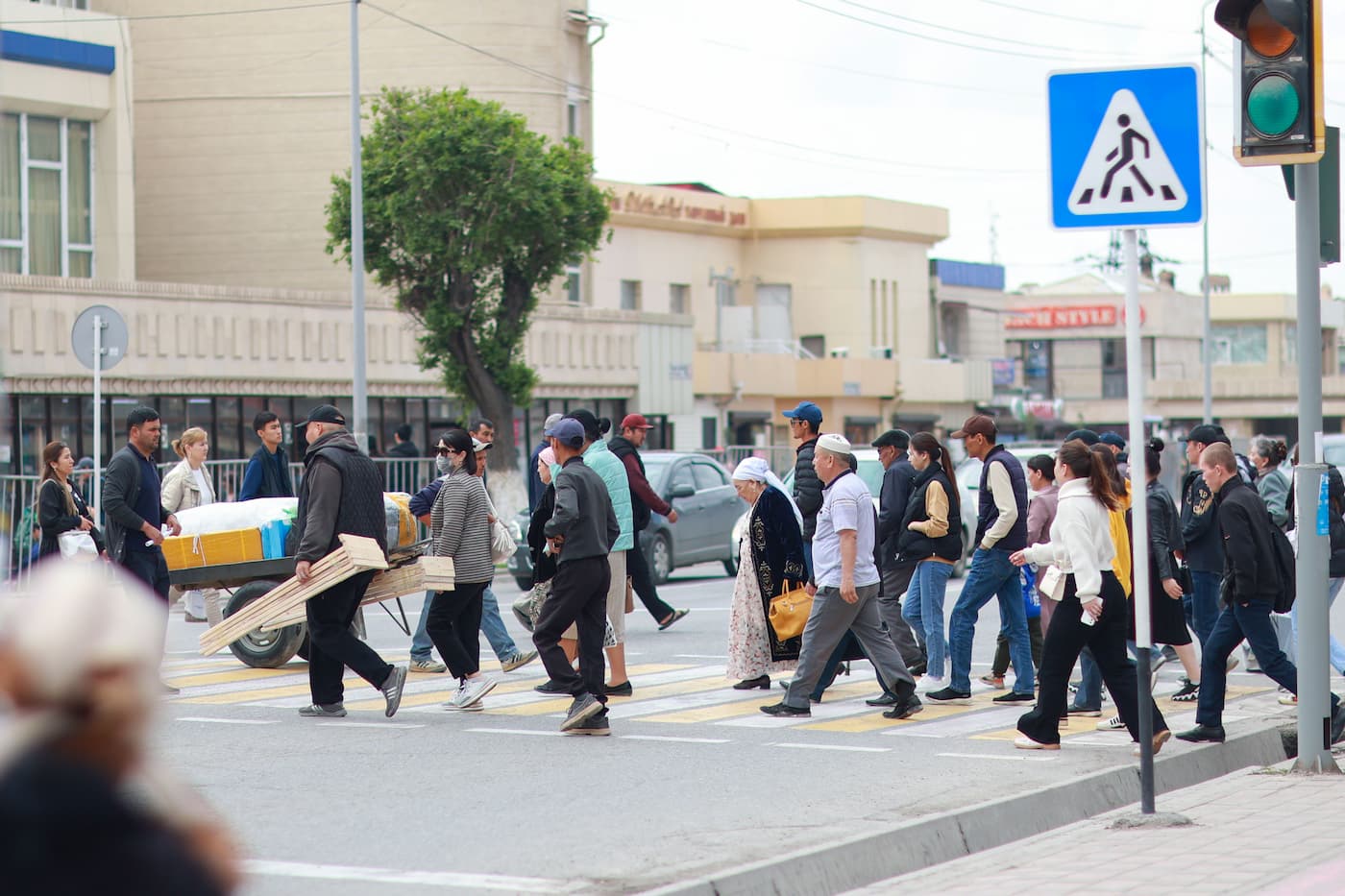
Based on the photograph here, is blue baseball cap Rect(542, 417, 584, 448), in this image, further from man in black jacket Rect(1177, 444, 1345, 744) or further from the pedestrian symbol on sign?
the pedestrian symbol on sign

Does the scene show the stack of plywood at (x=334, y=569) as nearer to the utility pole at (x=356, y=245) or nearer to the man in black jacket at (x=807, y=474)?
the man in black jacket at (x=807, y=474)

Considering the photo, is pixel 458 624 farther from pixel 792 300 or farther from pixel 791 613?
pixel 792 300

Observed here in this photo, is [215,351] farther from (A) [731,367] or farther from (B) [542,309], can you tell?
(A) [731,367]

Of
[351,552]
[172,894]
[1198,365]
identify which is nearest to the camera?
[172,894]

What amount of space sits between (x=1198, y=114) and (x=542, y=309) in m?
36.5

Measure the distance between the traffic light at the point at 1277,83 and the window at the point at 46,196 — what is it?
31158 millimetres

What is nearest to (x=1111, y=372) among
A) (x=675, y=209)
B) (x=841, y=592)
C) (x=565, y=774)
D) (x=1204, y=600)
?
(x=675, y=209)

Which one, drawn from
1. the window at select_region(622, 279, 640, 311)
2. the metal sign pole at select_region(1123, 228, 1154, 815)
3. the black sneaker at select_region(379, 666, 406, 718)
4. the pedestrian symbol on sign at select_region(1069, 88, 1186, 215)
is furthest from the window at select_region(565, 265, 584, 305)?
the metal sign pole at select_region(1123, 228, 1154, 815)

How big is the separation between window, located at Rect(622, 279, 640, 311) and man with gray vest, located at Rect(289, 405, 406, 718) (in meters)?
44.6

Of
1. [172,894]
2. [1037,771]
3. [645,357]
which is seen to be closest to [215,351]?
[645,357]

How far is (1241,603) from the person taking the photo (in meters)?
10.3

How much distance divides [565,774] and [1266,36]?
4953 mm

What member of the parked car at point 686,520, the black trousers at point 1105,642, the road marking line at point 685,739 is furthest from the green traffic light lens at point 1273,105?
the parked car at point 686,520

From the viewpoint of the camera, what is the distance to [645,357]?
157ft
